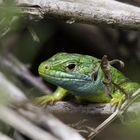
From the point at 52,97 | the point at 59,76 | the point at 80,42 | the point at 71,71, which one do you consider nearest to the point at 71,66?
the point at 71,71

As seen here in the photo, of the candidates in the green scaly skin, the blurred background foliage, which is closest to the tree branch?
the green scaly skin

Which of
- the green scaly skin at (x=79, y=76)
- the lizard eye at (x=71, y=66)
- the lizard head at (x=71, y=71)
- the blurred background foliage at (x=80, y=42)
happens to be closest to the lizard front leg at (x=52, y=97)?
the green scaly skin at (x=79, y=76)

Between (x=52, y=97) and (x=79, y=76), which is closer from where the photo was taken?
(x=79, y=76)

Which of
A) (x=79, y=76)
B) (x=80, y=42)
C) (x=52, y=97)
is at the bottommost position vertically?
(x=80, y=42)

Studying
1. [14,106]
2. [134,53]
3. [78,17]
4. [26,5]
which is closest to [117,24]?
[78,17]

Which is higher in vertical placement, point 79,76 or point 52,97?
point 79,76

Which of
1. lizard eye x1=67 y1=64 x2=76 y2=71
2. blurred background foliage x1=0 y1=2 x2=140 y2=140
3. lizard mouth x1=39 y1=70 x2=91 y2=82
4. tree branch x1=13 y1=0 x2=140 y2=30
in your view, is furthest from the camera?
blurred background foliage x1=0 y1=2 x2=140 y2=140

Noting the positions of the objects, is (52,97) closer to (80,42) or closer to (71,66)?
(71,66)

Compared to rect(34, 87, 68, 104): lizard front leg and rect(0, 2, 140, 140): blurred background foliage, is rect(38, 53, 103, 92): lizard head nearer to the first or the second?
rect(34, 87, 68, 104): lizard front leg

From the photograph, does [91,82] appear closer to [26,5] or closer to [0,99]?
[26,5]
